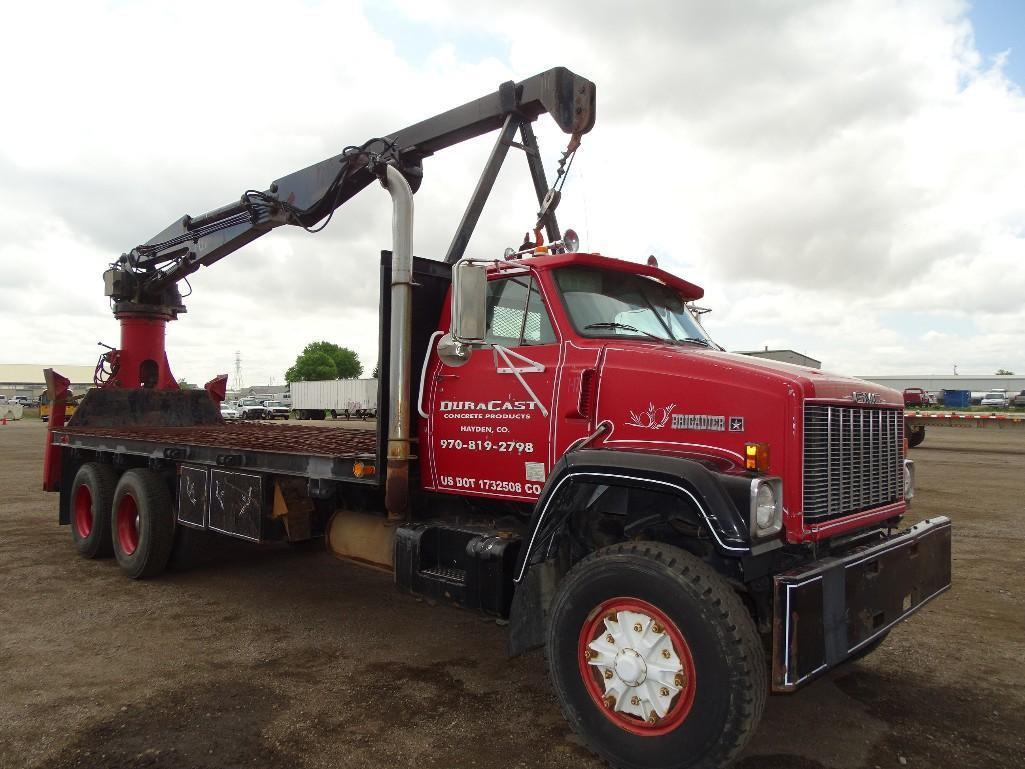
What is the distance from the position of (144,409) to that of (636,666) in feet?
26.6

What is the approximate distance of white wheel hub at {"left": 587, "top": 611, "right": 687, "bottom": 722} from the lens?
3252 millimetres

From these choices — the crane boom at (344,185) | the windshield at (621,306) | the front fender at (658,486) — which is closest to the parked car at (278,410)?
the crane boom at (344,185)

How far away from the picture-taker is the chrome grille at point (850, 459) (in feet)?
11.3

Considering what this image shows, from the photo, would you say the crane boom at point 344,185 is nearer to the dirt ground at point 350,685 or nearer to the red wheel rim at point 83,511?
the red wheel rim at point 83,511

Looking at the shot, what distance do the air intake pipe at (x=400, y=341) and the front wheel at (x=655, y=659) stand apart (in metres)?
1.46

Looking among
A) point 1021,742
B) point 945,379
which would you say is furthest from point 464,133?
point 945,379

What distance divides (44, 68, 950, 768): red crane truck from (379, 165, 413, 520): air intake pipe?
0.02 m

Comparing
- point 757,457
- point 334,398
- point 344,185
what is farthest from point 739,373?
point 334,398

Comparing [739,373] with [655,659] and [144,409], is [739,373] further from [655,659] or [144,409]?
[144,409]

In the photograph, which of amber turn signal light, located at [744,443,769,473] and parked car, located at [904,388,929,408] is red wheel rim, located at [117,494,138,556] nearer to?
amber turn signal light, located at [744,443,769,473]

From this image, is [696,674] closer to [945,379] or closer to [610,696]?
[610,696]

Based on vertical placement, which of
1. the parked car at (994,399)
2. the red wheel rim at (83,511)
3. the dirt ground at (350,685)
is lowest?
the dirt ground at (350,685)

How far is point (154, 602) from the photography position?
632 cm

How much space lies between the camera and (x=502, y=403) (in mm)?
4398
